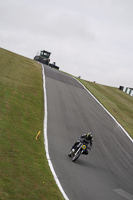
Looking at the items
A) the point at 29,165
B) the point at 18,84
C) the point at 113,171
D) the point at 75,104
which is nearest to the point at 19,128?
the point at 29,165

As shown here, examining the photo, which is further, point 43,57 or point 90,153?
point 43,57

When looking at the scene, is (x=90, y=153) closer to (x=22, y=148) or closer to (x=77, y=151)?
(x=77, y=151)

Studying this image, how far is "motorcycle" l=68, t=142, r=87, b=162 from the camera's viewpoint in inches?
483

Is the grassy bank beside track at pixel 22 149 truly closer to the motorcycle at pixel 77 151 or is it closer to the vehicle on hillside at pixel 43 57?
the motorcycle at pixel 77 151

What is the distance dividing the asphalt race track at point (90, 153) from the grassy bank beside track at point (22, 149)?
2.21ft

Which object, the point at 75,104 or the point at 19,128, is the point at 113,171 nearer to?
the point at 19,128

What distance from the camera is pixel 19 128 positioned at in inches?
531

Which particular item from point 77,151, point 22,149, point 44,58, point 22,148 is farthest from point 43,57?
point 22,149

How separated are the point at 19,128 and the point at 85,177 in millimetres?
4565

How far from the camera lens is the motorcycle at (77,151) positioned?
40.2ft

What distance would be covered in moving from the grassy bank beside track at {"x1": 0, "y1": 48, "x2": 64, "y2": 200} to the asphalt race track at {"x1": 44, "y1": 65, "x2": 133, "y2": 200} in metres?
0.67

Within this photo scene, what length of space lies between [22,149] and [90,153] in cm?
485

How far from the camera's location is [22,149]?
1094 centimetres

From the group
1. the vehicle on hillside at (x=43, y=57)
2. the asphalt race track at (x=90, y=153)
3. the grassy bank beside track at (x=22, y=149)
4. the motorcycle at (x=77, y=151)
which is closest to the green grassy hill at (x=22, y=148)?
the grassy bank beside track at (x=22, y=149)
